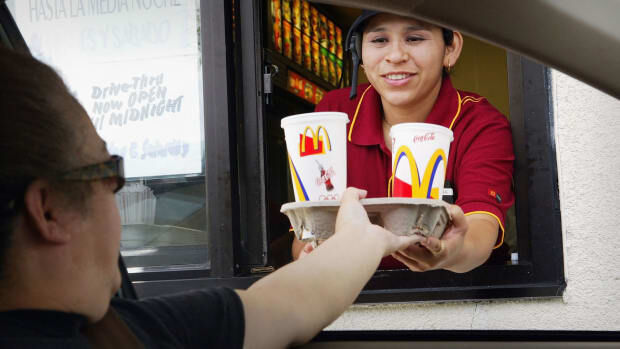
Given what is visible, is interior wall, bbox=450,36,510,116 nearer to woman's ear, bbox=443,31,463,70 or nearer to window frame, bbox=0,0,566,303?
window frame, bbox=0,0,566,303

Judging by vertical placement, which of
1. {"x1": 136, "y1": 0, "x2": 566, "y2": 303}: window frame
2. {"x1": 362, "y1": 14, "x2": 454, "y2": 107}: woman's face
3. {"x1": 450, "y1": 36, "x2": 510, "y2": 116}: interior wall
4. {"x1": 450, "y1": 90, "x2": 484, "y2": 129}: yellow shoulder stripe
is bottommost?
{"x1": 136, "y1": 0, "x2": 566, "y2": 303}: window frame

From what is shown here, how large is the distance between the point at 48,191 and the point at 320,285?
1.76 feet

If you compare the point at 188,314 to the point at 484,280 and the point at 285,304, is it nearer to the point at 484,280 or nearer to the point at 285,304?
the point at 285,304

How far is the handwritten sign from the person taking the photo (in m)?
3.00

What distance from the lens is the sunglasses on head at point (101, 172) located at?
0.80 m

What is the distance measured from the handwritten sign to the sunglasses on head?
209 cm

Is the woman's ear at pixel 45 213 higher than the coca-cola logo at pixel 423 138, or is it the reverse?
the coca-cola logo at pixel 423 138

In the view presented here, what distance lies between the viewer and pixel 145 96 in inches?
120

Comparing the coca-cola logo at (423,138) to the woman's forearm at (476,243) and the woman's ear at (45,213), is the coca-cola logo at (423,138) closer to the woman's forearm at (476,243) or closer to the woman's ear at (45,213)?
the woman's forearm at (476,243)

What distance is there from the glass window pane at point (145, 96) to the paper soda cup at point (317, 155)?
165cm

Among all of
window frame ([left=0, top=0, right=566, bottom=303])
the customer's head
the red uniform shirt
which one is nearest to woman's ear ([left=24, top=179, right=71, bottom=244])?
the customer's head

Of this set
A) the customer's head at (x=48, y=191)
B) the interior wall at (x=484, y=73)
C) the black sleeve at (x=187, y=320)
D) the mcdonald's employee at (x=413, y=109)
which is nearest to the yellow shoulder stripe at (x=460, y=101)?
the mcdonald's employee at (x=413, y=109)

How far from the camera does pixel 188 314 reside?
1074 mm

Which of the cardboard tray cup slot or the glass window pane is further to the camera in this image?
the glass window pane
